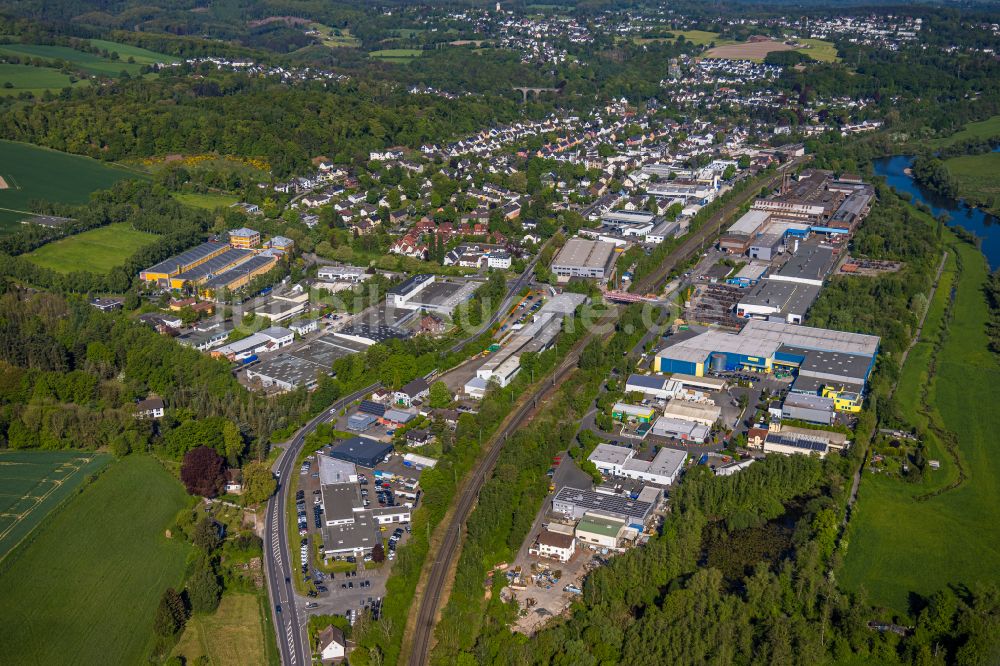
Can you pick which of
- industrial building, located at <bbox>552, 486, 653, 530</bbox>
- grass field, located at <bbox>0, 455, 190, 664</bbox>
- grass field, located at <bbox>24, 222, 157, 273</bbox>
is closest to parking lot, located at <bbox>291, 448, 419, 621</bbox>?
grass field, located at <bbox>0, 455, 190, 664</bbox>

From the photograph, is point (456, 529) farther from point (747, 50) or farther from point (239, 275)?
point (747, 50)

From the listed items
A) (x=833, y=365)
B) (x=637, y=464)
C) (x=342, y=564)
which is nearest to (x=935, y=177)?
(x=833, y=365)

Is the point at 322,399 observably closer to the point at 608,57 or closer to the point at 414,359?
the point at 414,359

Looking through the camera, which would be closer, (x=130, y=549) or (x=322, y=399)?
(x=130, y=549)

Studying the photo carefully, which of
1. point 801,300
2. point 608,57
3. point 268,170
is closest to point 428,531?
point 801,300

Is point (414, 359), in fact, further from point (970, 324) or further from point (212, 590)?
point (970, 324)

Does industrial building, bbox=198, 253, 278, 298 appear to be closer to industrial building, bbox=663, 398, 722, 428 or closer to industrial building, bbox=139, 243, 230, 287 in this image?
industrial building, bbox=139, 243, 230, 287

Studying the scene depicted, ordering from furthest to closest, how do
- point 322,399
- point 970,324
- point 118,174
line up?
point 118,174 → point 970,324 → point 322,399

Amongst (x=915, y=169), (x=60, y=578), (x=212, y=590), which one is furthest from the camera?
(x=915, y=169)
